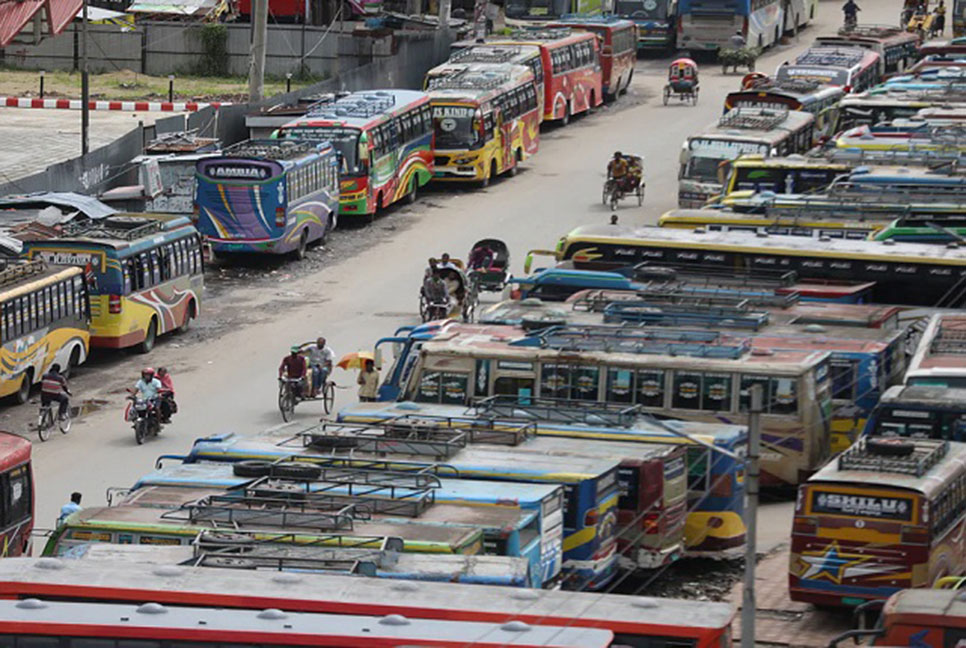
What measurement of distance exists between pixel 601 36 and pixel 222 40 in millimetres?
13097

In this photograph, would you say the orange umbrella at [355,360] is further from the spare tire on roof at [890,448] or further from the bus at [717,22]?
the bus at [717,22]

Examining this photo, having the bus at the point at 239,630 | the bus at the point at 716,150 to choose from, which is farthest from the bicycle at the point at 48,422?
the bus at the point at 716,150

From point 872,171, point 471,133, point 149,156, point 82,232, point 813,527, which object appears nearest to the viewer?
point 813,527

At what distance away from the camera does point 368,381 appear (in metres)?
35.6

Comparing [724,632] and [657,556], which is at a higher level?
[724,632]

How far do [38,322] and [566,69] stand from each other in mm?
31161

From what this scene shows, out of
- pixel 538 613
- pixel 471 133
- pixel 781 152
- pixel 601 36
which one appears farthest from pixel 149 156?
pixel 538 613

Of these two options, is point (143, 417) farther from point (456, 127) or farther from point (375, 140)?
point (456, 127)

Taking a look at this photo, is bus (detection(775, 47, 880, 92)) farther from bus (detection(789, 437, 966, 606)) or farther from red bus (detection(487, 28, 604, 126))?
bus (detection(789, 437, 966, 606))

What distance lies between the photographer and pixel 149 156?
51656 mm

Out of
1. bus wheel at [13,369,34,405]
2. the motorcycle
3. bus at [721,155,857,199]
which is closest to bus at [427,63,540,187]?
bus at [721,155,857,199]

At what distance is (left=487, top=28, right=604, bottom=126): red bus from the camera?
64.9 meters

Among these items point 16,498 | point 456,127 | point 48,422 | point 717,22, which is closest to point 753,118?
point 456,127

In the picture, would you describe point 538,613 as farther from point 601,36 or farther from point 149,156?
point 601,36
